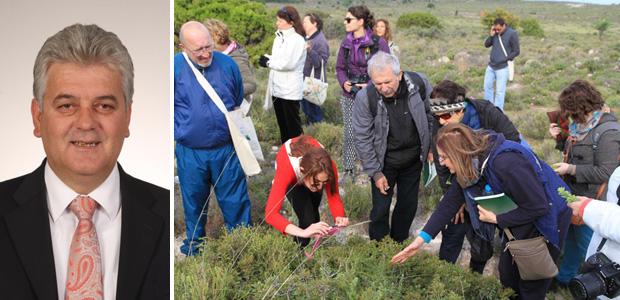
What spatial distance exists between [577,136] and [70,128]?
3.02 meters

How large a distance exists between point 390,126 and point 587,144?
3.93 ft

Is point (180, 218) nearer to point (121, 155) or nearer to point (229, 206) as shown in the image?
point (229, 206)

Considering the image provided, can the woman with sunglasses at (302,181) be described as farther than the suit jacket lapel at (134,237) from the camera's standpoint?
Yes

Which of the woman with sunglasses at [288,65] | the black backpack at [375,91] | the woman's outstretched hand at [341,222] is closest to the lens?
the woman's outstretched hand at [341,222]

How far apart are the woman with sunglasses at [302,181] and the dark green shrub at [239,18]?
834cm

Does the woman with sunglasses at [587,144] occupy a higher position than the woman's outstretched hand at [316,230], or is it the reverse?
the woman with sunglasses at [587,144]

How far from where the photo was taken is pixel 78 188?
80.6 inches

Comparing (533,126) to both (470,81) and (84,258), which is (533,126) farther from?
(84,258)

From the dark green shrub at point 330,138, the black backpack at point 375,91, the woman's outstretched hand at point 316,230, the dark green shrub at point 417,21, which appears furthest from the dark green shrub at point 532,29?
the woman's outstretched hand at point 316,230

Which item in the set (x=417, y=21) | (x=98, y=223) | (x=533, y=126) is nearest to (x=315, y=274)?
(x=98, y=223)

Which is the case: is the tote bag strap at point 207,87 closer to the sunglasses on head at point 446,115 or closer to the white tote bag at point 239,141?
the white tote bag at point 239,141

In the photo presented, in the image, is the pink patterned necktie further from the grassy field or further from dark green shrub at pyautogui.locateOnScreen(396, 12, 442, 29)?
dark green shrub at pyautogui.locateOnScreen(396, 12, 442, 29)

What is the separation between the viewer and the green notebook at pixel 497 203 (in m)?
2.93

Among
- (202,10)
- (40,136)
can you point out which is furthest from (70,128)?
(202,10)
